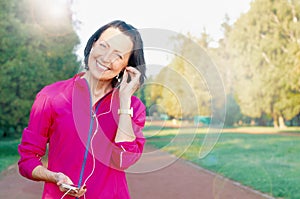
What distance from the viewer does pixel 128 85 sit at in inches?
60.4

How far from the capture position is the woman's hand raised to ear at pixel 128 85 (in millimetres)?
1512

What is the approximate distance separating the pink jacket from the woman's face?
0.08 m

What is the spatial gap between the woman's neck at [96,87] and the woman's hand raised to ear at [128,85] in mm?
94

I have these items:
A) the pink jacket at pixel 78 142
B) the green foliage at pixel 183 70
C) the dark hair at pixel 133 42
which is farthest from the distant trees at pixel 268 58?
the pink jacket at pixel 78 142

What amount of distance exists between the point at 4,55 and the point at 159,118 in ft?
40.3

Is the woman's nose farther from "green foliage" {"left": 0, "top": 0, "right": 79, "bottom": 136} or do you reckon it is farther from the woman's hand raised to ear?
"green foliage" {"left": 0, "top": 0, "right": 79, "bottom": 136}

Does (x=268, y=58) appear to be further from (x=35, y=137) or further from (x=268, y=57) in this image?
(x=35, y=137)

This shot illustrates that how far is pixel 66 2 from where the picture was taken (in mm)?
20078

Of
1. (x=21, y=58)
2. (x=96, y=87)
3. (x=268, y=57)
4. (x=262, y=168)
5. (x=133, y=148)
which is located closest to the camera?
(x=133, y=148)

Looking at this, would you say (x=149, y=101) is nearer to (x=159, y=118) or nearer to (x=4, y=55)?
(x=159, y=118)

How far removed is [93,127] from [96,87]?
18 cm

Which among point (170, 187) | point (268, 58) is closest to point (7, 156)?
point (170, 187)

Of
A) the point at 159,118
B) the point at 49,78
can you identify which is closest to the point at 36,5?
the point at 49,78

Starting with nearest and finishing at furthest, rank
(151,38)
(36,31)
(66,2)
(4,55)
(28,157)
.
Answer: (151,38)
(28,157)
(4,55)
(36,31)
(66,2)
